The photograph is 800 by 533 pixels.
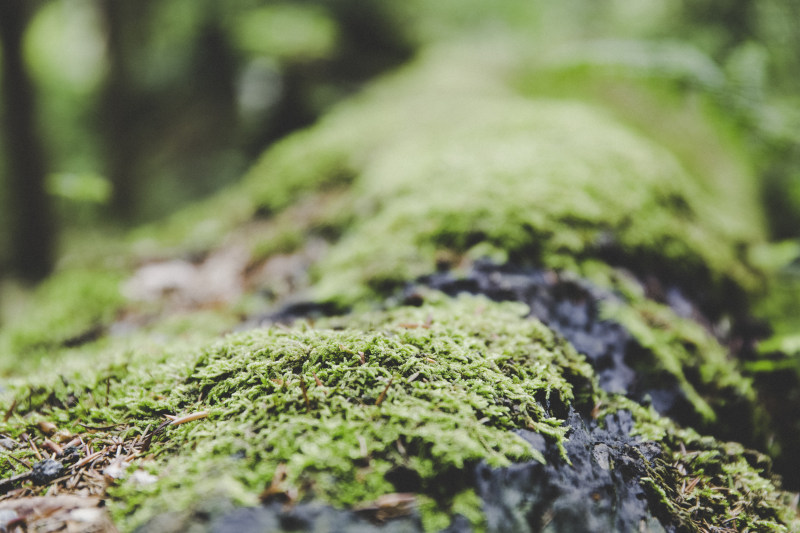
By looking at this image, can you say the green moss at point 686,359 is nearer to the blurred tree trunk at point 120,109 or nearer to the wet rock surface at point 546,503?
the wet rock surface at point 546,503

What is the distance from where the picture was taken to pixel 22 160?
6871mm

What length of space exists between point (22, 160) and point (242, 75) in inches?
142

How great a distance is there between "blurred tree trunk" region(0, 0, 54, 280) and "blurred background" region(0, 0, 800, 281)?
0.02m

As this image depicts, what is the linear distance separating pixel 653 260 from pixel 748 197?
3076 millimetres

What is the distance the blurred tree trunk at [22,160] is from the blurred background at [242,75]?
2 centimetres

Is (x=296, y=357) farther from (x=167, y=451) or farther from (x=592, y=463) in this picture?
(x=592, y=463)

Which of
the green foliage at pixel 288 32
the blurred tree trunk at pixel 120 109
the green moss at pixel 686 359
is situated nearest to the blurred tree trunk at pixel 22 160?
the blurred tree trunk at pixel 120 109

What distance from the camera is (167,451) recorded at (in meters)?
1.45

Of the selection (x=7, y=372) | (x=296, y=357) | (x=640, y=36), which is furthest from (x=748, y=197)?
(x=7, y=372)

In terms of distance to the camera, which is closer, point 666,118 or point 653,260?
point 653,260

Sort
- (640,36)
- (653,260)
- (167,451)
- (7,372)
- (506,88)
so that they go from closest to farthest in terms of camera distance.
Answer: (167,451)
(7,372)
(653,260)
(506,88)
(640,36)

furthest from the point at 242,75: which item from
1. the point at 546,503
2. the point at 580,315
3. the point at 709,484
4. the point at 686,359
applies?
the point at 709,484

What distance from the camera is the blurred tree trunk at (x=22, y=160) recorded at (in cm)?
624

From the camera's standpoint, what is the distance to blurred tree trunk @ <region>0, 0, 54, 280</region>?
20.5 ft
